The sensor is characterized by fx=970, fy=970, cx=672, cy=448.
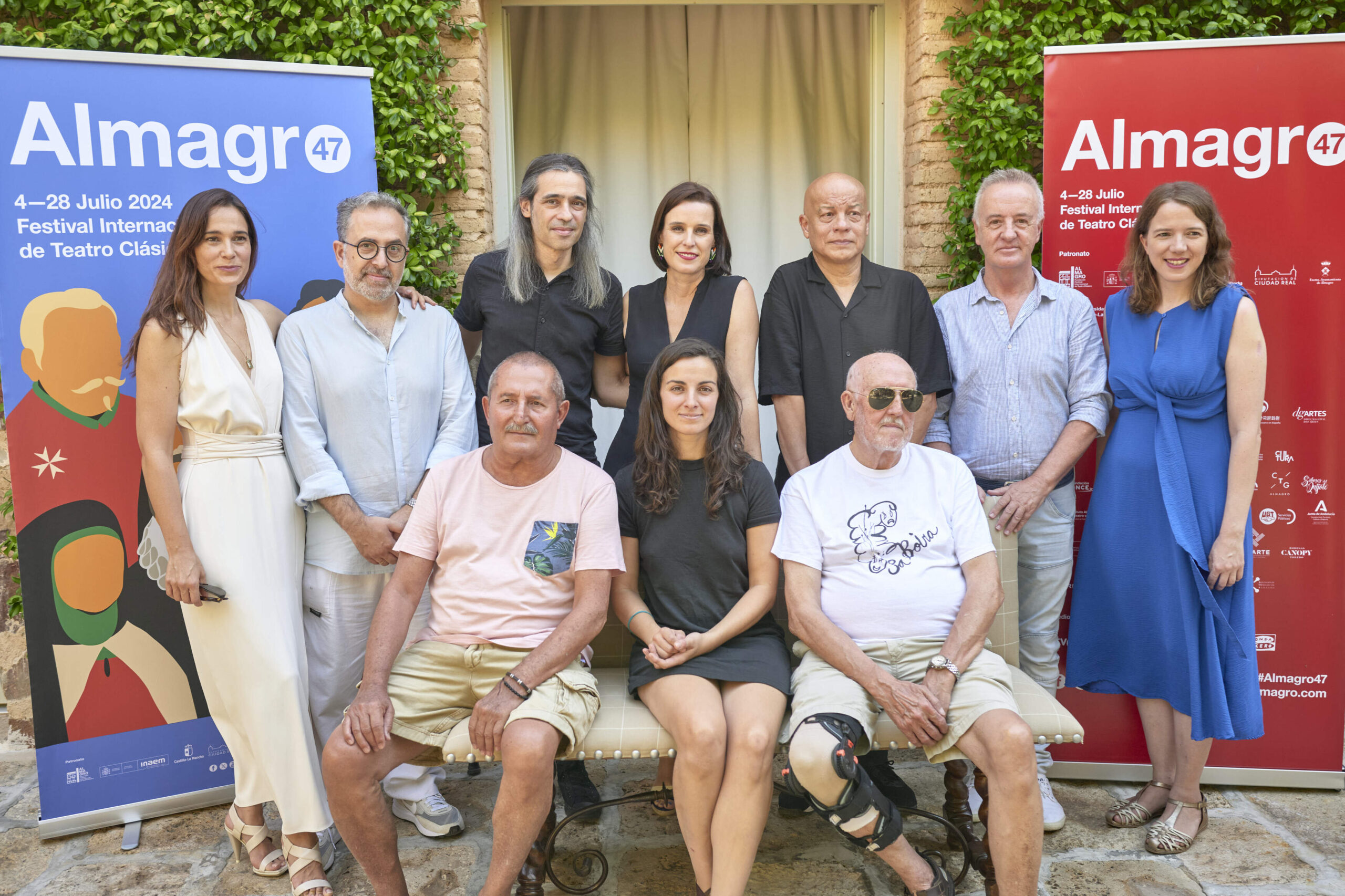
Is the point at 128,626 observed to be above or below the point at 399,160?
below

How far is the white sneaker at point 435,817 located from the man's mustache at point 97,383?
1.68 meters

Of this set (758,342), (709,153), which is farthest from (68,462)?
(709,153)

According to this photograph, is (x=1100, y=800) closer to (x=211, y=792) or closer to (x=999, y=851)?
(x=999, y=851)

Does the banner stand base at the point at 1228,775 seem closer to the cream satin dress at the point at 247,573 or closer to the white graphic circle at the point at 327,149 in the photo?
the cream satin dress at the point at 247,573

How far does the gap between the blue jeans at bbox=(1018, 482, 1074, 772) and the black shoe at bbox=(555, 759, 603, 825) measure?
1.50m

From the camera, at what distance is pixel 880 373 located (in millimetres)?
2713

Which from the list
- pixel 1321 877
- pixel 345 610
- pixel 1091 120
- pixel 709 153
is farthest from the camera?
pixel 709 153

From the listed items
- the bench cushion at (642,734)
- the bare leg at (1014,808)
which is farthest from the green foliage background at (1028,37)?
the bare leg at (1014,808)

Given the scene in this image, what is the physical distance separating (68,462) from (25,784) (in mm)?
1347

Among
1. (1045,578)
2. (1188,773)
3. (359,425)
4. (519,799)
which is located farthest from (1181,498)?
(359,425)

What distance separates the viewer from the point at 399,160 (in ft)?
12.9

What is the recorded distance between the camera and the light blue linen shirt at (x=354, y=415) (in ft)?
9.48

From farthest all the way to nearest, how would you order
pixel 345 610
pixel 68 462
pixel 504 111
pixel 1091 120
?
1. pixel 504 111
2. pixel 1091 120
3. pixel 68 462
4. pixel 345 610

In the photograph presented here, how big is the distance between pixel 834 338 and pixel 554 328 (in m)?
0.91
